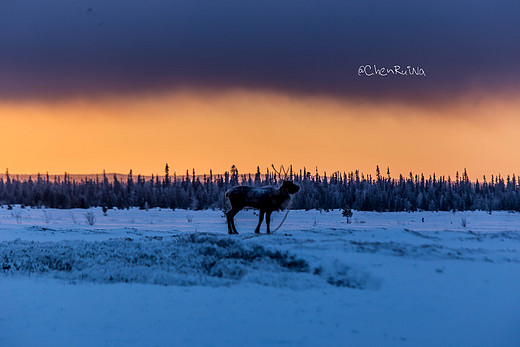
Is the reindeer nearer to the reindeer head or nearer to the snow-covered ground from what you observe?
the reindeer head

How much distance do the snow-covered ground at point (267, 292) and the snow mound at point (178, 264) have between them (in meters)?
0.04

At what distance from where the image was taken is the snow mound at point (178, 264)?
804 centimetres

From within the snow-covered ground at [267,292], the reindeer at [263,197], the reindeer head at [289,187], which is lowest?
the snow-covered ground at [267,292]

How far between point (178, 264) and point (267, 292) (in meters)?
2.53

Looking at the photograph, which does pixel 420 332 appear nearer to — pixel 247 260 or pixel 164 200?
pixel 247 260

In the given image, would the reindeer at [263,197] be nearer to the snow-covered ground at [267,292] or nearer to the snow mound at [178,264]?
Answer: the snow-covered ground at [267,292]

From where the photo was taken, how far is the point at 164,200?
9600 cm

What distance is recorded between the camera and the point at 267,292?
23.7ft

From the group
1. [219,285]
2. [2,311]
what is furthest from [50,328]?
[219,285]

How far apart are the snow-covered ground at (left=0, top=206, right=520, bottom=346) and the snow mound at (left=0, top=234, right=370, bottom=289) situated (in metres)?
0.04

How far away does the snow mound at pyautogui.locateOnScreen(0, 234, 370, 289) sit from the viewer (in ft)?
26.4

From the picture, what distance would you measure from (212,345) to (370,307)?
2.58 m

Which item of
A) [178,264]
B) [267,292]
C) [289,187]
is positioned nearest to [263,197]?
[289,187]

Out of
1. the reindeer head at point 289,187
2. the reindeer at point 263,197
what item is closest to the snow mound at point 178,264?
the reindeer at point 263,197
